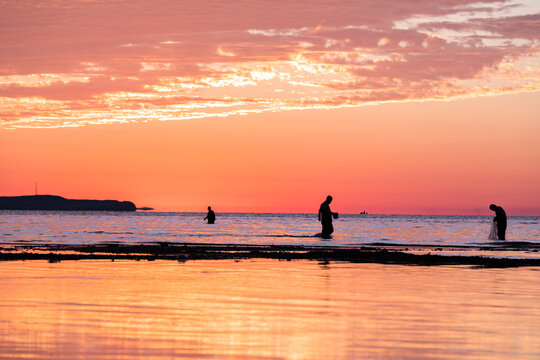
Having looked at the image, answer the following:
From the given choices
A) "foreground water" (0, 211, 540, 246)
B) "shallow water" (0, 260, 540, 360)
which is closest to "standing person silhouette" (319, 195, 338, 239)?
"foreground water" (0, 211, 540, 246)

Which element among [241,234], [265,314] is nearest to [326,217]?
[241,234]

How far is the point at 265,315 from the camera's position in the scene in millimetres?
12727

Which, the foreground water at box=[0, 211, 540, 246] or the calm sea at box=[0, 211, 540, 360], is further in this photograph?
the foreground water at box=[0, 211, 540, 246]

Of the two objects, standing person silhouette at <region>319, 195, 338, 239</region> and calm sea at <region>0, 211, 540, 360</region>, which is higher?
standing person silhouette at <region>319, 195, 338, 239</region>

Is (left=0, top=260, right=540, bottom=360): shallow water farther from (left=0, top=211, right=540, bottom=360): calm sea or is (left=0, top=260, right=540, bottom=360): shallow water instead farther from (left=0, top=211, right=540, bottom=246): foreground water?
(left=0, top=211, right=540, bottom=246): foreground water

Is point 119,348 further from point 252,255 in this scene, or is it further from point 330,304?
point 252,255

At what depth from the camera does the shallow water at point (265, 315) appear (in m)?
9.66

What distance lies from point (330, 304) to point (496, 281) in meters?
6.84

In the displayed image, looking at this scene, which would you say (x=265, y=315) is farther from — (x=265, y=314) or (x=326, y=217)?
(x=326, y=217)

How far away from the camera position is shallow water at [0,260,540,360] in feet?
31.7

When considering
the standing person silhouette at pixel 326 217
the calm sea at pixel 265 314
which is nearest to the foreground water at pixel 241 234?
the standing person silhouette at pixel 326 217

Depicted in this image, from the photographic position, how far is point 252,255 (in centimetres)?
2959

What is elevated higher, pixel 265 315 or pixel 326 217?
pixel 326 217

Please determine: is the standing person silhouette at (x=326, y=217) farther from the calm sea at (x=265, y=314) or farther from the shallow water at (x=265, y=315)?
the shallow water at (x=265, y=315)
